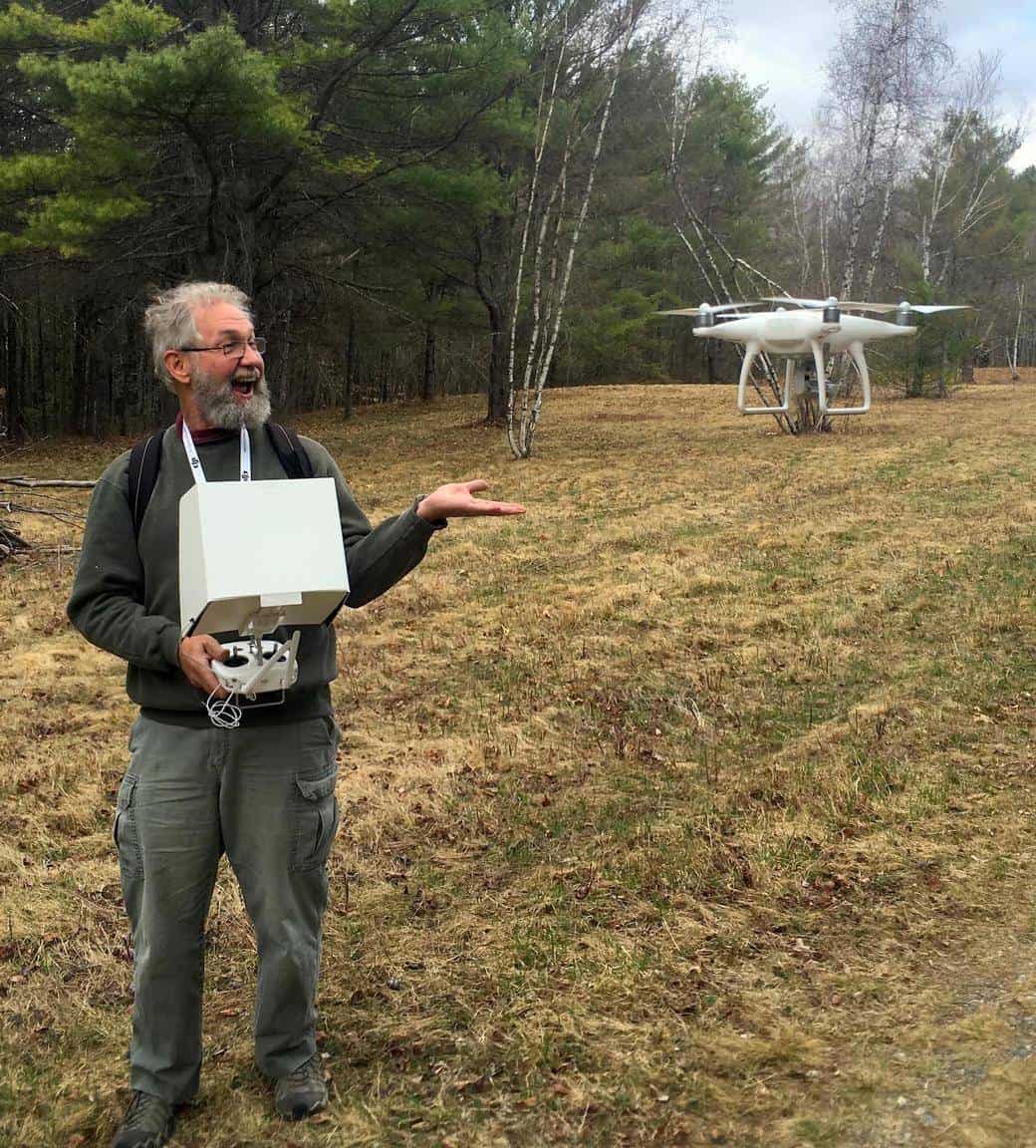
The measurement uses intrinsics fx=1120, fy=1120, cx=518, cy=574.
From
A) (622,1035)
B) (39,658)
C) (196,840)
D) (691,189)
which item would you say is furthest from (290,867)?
(691,189)

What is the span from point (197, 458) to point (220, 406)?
0.13 m

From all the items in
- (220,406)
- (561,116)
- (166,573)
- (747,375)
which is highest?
(561,116)

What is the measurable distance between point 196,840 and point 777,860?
7.70 feet

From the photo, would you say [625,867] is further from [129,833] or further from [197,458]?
[197,458]

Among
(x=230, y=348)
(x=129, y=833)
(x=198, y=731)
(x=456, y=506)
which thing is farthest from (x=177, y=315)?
(x=129, y=833)

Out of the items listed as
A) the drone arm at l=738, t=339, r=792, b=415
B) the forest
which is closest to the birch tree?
the forest

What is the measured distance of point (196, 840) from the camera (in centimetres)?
240

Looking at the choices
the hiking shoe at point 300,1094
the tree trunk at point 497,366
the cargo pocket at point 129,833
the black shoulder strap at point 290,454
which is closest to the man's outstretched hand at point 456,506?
the black shoulder strap at point 290,454

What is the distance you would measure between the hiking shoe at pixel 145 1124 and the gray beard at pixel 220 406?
155 cm

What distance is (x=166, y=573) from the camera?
8.02 feet

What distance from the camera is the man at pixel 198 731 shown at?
2393 mm

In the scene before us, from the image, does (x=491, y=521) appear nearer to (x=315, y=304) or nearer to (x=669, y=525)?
(x=669, y=525)

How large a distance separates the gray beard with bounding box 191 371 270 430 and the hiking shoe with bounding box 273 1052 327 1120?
5.04 ft

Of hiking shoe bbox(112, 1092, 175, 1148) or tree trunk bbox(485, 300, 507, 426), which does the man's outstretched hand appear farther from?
tree trunk bbox(485, 300, 507, 426)
